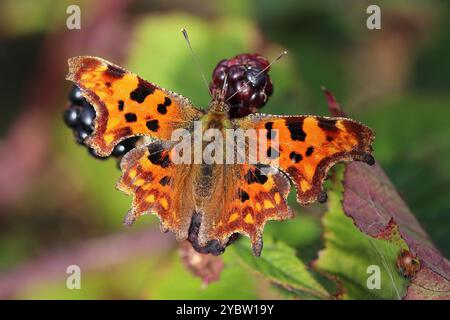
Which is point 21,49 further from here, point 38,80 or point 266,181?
point 266,181

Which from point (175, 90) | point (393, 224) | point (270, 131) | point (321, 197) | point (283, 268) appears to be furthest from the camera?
point (175, 90)

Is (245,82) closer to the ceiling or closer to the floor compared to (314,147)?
closer to the ceiling

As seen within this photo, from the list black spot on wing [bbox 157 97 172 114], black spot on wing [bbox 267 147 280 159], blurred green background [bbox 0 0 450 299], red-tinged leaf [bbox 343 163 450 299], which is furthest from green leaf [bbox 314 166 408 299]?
black spot on wing [bbox 157 97 172 114]

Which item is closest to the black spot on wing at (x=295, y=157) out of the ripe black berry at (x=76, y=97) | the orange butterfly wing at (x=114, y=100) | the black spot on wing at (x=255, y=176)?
the black spot on wing at (x=255, y=176)

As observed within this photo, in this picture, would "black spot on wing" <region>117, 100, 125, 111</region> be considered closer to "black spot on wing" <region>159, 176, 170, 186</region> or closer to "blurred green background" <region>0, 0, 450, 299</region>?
"black spot on wing" <region>159, 176, 170, 186</region>

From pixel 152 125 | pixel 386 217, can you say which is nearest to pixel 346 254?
pixel 386 217

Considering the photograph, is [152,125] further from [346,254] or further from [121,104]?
[346,254]
